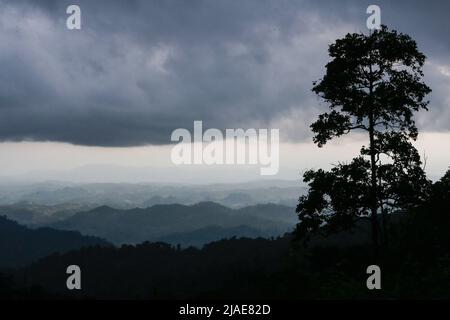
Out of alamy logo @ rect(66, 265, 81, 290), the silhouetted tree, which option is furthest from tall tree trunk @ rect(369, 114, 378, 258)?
alamy logo @ rect(66, 265, 81, 290)

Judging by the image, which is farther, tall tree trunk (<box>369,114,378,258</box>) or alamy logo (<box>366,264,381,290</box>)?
tall tree trunk (<box>369,114,378,258</box>)

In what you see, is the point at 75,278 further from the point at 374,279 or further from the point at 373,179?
the point at 373,179

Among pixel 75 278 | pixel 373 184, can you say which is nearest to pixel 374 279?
pixel 373 184

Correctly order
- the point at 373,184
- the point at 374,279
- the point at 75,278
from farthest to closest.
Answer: the point at 373,184, the point at 75,278, the point at 374,279

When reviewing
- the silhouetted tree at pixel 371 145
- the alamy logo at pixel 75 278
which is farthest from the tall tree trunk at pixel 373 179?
the alamy logo at pixel 75 278

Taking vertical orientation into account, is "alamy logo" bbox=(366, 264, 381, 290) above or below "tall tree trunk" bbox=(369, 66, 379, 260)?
below

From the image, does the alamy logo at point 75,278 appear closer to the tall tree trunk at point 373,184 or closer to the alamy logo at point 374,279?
the alamy logo at point 374,279

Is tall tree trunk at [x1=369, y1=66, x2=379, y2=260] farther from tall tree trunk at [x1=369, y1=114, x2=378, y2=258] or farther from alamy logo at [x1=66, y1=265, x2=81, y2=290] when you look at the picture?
alamy logo at [x1=66, y1=265, x2=81, y2=290]

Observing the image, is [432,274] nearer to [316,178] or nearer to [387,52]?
[316,178]

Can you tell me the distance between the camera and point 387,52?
2383cm

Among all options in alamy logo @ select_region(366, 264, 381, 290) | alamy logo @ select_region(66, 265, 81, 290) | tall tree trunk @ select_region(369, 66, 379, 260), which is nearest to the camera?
alamy logo @ select_region(366, 264, 381, 290)
